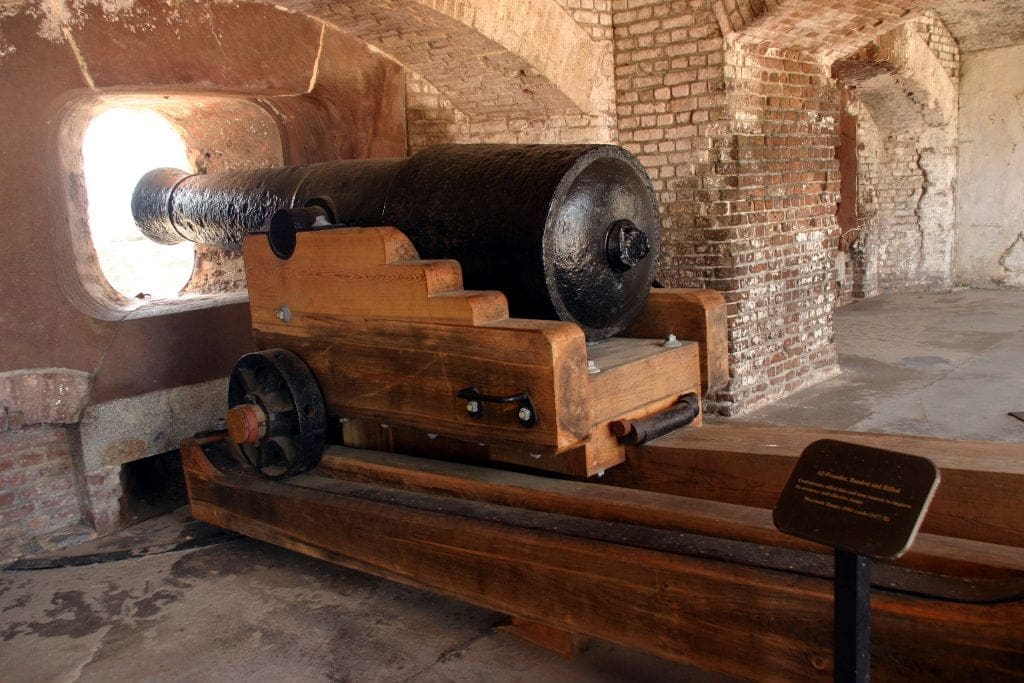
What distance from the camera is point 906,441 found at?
215 centimetres

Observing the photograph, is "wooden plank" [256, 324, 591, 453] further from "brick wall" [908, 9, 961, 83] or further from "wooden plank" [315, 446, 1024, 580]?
"brick wall" [908, 9, 961, 83]

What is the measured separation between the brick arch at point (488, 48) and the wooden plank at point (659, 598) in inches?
99.4

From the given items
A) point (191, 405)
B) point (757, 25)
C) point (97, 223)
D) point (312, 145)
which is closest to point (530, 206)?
point (191, 405)

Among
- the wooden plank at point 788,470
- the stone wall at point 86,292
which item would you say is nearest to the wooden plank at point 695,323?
the wooden plank at point 788,470

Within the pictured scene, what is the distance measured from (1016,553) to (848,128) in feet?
27.0

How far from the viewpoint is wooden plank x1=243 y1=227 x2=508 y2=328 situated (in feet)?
7.33

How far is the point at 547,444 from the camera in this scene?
6.81 feet

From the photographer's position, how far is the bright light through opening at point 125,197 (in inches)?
313

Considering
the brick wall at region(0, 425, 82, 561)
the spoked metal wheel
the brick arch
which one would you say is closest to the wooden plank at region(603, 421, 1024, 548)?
the spoked metal wheel

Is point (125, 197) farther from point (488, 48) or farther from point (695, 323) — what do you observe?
point (695, 323)

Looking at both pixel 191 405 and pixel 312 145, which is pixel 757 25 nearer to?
pixel 312 145

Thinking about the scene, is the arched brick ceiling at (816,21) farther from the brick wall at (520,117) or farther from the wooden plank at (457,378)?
the wooden plank at (457,378)

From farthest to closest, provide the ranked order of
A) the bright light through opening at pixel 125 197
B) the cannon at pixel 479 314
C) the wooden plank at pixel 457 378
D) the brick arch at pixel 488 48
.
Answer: the bright light through opening at pixel 125 197 → the brick arch at pixel 488 48 → the cannon at pixel 479 314 → the wooden plank at pixel 457 378

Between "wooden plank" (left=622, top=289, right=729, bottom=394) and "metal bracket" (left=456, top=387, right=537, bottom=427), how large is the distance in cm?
68
